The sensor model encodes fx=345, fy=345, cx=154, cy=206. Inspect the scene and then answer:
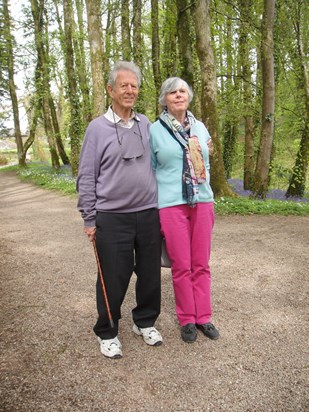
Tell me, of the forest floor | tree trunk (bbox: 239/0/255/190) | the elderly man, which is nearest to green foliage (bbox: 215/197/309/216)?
the forest floor

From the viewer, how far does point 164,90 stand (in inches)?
118

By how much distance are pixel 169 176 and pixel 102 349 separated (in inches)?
61.7

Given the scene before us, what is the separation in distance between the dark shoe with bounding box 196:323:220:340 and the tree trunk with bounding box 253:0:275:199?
696 centimetres

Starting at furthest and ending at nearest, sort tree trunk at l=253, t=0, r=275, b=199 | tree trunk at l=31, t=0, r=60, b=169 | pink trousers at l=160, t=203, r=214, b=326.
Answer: tree trunk at l=31, t=0, r=60, b=169, tree trunk at l=253, t=0, r=275, b=199, pink trousers at l=160, t=203, r=214, b=326

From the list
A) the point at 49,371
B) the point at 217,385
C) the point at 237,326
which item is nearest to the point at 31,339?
the point at 49,371

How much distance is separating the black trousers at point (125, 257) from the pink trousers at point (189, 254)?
0.42ft

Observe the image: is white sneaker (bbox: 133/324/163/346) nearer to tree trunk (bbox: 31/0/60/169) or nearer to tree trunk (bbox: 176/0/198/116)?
tree trunk (bbox: 176/0/198/116)

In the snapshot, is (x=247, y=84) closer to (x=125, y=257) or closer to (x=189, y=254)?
(x=189, y=254)

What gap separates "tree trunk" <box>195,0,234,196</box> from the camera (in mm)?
7989

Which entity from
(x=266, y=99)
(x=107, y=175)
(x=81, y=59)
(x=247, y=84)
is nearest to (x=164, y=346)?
(x=107, y=175)

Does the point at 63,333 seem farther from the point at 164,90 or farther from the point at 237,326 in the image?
the point at 164,90

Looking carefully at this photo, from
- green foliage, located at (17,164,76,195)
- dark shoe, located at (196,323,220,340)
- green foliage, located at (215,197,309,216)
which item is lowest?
green foliage, located at (17,164,76,195)

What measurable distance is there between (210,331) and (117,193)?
1537 mm

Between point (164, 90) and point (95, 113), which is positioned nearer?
point (164, 90)
